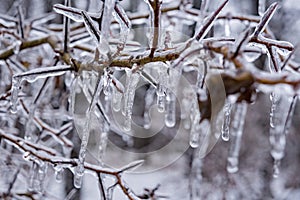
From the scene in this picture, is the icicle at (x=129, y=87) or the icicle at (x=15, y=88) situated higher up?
the icicle at (x=129, y=87)

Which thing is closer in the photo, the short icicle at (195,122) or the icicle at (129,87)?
the short icicle at (195,122)

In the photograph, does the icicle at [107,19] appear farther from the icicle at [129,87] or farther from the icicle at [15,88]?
the icicle at [15,88]

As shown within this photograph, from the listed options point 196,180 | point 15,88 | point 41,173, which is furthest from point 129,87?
point 196,180

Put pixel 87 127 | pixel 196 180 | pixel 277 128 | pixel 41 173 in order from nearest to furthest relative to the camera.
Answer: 1. pixel 87 127
2. pixel 41 173
3. pixel 277 128
4. pixel 196 180

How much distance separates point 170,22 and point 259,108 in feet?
13.7

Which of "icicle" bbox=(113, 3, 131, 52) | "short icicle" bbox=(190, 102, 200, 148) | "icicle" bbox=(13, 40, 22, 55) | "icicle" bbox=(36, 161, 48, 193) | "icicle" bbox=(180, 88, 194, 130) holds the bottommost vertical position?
"icicle" bbox=(36, 161, 48, 193)

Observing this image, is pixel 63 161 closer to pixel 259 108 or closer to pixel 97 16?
pixel 97 16

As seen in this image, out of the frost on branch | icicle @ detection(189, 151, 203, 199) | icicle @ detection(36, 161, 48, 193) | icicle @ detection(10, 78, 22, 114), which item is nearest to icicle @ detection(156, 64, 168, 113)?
the frost on branch

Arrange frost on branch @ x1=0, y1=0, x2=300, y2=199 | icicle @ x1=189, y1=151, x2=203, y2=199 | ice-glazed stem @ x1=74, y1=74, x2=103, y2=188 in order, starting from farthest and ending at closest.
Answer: icicle @ x1=189, y1=151, x2=203, y2=199 → ice-glazed stem @ x1=74, y1=74, x2=103, y2=188 → frost on branch @ x1=0, y1=0, x2=300, y2=199

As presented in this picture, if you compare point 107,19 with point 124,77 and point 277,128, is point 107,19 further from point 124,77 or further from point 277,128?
point 277,128

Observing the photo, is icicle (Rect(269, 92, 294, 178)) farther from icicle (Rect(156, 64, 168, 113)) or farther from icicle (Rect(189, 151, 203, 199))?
icicle (Rect(189, 151, 203, 199))

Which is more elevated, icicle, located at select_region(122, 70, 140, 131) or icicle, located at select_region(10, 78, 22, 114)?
icicle, located at select_region(122, 70, 140, 131)

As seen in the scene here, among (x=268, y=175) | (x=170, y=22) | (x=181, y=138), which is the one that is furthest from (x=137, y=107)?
(x=170, y=22)

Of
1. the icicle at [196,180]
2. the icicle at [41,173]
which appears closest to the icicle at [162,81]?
A: the icicle at [41,173]
